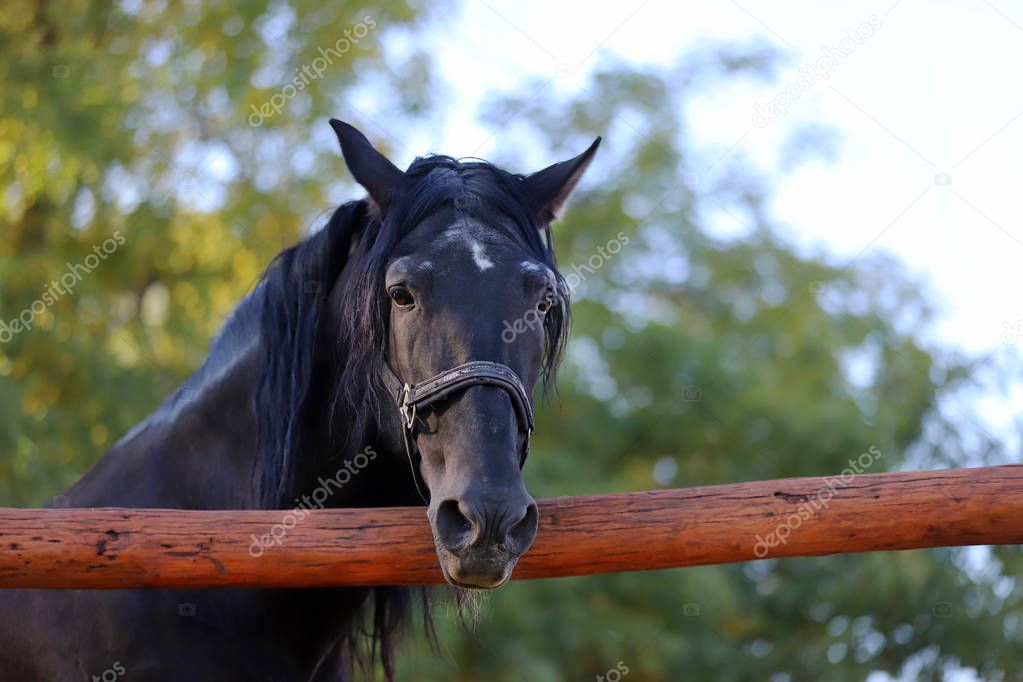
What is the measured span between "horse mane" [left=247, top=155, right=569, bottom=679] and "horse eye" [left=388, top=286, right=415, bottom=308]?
0.23 feet

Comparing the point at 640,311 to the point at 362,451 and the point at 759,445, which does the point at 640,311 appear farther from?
the point at 362,451

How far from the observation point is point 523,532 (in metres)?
2.95

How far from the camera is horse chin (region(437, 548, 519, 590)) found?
2893mm

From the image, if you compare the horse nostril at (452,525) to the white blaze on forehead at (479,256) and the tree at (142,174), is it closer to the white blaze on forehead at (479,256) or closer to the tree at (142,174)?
the white blaze on forehead at (479,256)

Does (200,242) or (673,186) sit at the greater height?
(200,242)

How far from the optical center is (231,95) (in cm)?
1097

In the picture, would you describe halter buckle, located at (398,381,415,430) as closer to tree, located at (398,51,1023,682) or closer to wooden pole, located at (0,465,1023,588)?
wooden pole, located at (0,465,1023,588)

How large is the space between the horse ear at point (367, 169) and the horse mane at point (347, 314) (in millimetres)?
60

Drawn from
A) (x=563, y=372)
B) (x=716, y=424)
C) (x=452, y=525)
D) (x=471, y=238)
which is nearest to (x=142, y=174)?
(x=563, y=372)

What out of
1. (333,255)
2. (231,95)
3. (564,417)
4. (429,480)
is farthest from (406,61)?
(429,480)

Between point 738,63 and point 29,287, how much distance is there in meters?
11.0

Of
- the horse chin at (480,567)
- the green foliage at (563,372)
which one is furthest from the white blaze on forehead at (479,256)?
the green foliage at (563,372)

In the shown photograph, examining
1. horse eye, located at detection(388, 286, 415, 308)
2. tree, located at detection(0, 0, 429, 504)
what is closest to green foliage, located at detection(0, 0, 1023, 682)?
tree, located at detection(0, 0, 429, 504)

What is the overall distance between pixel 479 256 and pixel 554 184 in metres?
0.69
